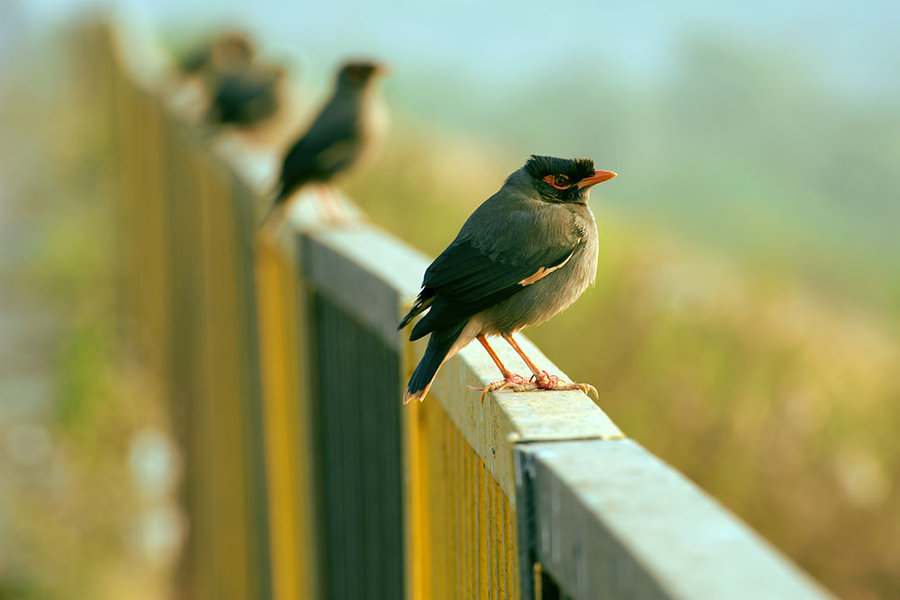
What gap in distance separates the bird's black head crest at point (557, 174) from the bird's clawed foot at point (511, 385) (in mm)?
697

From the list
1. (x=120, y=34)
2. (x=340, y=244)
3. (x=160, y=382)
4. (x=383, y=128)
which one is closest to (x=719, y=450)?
(x=383, y=128)

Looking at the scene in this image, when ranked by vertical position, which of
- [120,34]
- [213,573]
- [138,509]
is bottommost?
[138,509]

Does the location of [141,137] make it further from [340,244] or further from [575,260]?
[575,260]

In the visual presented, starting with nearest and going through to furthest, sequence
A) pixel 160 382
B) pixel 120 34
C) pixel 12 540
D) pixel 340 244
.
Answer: pixel 340 244
pixel 12 540
pixel 160 382
pixel 120 34

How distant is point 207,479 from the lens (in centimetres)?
664

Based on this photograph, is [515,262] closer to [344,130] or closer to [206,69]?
[344,130]

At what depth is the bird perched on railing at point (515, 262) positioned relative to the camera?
2.43 meters

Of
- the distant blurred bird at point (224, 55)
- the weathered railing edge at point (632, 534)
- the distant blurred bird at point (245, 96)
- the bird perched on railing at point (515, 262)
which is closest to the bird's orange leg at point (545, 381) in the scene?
the bird perched on railing at point (515, 262)

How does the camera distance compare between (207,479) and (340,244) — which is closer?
(340,244)

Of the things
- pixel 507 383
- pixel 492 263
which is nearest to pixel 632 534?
pixel 507 383

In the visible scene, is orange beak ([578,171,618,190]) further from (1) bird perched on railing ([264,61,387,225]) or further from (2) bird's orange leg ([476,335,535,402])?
(1) bird perched on railing ([264,61,387,225])

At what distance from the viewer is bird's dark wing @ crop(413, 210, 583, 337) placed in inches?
95.8

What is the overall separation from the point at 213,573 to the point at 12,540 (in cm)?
169

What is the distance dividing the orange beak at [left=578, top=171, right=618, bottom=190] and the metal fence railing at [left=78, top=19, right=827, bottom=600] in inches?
15.4
